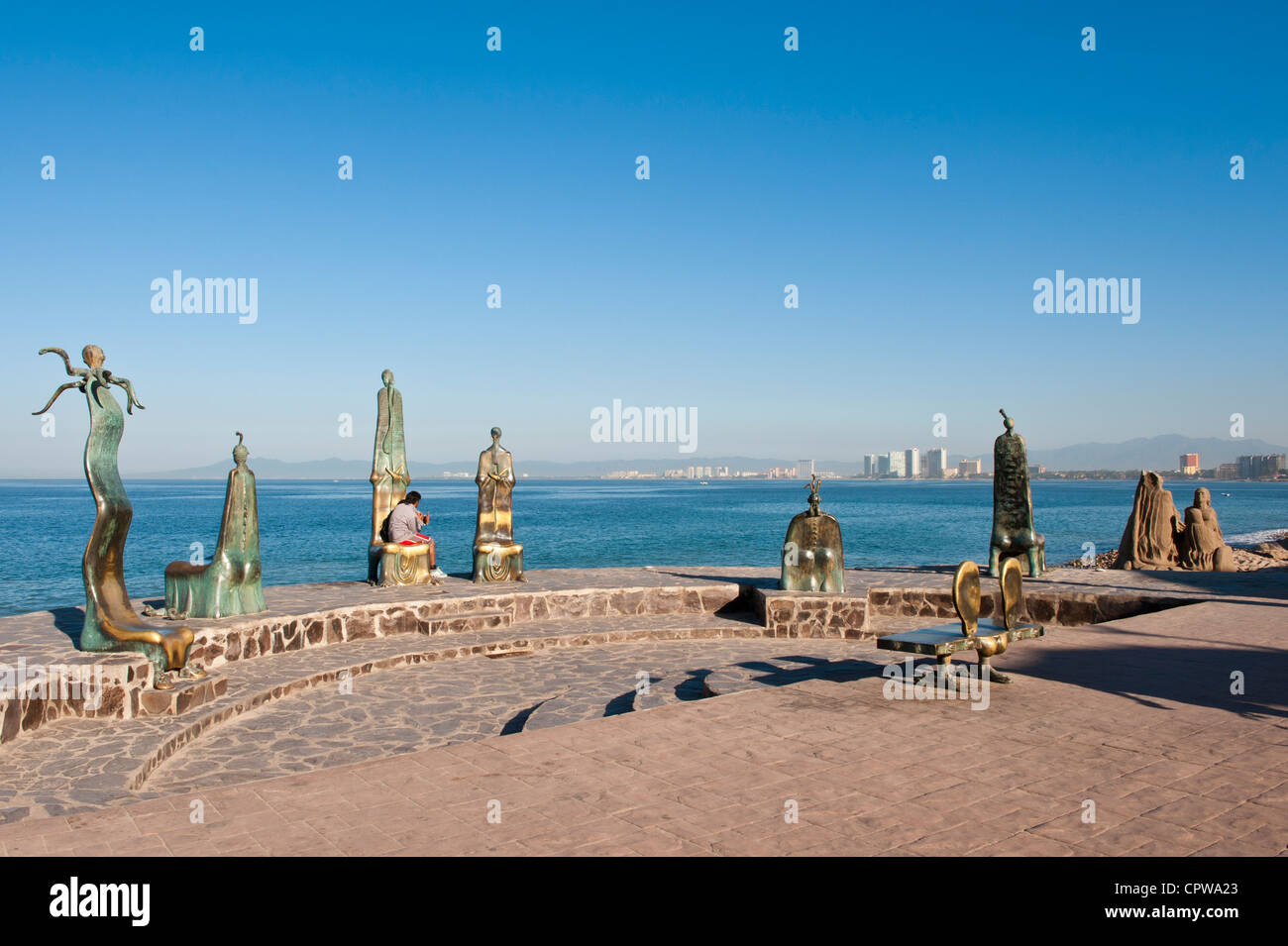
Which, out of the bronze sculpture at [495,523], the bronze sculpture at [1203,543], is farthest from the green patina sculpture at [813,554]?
the bronze sculpture at [1203,543]

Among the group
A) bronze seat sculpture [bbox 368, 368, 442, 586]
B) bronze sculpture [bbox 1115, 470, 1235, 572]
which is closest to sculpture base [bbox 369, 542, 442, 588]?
bronze seat sculpture [bbox 368, 368, 442, 586]

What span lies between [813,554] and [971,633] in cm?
522

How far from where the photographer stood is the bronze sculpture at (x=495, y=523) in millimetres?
13344

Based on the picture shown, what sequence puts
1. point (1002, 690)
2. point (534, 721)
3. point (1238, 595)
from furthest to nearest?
point (1238, 595), point (534, 721), point (1002, 690)

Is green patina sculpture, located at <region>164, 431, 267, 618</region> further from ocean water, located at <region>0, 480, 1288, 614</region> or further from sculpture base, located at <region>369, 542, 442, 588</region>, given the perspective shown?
ocean water, located at <region>0, 480, 1288, 614</region>

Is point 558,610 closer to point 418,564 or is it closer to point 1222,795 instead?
point 418,564

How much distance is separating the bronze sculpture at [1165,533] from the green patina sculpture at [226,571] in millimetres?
17590

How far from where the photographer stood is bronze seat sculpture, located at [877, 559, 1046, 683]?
6.71 metres

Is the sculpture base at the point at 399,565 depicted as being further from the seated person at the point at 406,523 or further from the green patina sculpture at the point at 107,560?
the green patina sculpture at the point at 107,560

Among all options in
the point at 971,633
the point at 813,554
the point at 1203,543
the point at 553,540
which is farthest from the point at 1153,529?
the point at 553,540

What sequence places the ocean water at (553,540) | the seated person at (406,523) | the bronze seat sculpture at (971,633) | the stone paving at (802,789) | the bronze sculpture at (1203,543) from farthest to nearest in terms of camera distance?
1. the ocean water at (553,540)
2. the bronze sculpture at (1203,543)
3. the seated person at (406,523)
4. the bronze seat sculpture at (971,633)
5. the stone paving at (802,789)
